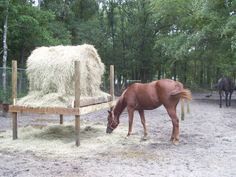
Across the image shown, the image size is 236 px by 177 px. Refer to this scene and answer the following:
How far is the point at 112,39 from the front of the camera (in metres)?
31.2

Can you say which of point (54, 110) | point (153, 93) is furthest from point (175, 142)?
point (54, 110)

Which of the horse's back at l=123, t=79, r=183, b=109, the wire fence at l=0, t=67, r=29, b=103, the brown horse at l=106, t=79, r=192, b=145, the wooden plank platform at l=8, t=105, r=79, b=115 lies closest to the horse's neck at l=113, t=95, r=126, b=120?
the brown horse at l=106, t=79, r=192, b=145

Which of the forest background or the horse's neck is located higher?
the forest background

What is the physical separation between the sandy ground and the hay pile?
3.05ft

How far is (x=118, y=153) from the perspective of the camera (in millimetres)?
7285

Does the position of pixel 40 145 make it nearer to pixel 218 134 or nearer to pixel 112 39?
pixel 218 134

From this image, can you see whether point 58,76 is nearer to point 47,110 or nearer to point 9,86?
point 47,110

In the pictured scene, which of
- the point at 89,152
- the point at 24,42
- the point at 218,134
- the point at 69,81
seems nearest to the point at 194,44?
the point at 24,42

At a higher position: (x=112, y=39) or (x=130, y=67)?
(x=112, y=39)

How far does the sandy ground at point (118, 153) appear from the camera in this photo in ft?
19.4

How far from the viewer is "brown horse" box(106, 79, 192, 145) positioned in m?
8.47

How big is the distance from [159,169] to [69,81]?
340 centimetres

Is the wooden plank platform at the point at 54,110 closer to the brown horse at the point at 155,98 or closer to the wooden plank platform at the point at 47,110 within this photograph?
the wooden plank platform at the point at 47,110

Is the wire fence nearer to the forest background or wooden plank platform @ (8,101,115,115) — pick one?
the forest background
